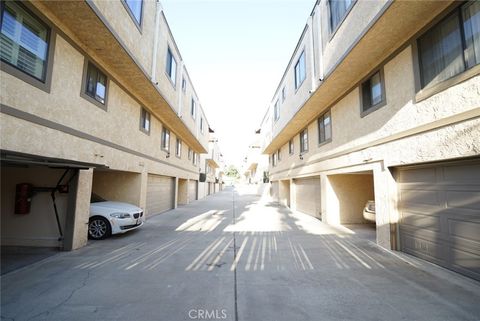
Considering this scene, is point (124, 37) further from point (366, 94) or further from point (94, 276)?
point (366, 94)

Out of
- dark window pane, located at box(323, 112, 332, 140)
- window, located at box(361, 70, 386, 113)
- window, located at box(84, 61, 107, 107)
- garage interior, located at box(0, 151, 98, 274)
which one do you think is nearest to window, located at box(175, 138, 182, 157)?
window, located at box(84, 61, 107, 107)

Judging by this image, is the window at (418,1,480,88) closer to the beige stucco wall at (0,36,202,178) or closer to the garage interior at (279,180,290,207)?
the beige stucco wall at (0,36,202,178)

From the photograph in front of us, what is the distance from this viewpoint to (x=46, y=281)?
397 cm

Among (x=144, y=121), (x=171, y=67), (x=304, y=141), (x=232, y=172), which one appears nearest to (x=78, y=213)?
(x=144, y=121)

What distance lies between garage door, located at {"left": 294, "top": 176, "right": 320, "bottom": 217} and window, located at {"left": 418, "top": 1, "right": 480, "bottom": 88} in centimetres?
697

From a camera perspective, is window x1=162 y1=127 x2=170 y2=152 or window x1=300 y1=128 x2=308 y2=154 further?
window x1=162 y1=127 x2=170 y2=152

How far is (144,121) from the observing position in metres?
10.1

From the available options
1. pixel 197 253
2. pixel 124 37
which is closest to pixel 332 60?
pixel 124 37

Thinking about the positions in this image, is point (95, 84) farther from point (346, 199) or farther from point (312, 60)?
point (346, 199)

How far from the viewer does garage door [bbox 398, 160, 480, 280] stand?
4066 mm

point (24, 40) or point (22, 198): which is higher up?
point (24, 40)

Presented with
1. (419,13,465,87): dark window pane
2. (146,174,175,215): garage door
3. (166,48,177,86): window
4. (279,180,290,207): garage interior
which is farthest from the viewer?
(279,180,290,207): garage interior

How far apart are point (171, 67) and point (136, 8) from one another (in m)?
3.80

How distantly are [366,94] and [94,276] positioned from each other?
340 inches
